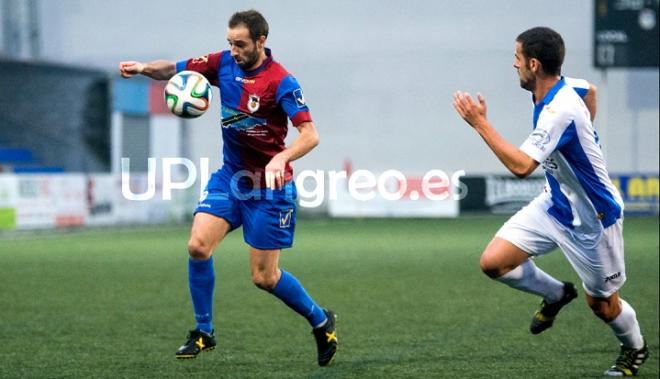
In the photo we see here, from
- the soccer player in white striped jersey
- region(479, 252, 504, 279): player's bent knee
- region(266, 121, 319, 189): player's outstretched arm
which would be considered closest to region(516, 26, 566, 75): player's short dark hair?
the soccer player in white striped jersey

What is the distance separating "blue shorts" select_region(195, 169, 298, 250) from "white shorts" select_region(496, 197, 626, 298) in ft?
4.36

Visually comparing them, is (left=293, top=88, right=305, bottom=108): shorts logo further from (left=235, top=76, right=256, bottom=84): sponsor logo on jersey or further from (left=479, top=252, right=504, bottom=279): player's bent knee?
(left=479, top=252, right=504, bottom=279): player's bent knee

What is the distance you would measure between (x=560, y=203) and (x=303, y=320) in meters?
3.29

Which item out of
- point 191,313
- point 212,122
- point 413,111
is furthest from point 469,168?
point 191,313

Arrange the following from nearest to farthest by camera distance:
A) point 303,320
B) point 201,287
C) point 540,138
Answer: point 540,138, point 201,287, point 303,320

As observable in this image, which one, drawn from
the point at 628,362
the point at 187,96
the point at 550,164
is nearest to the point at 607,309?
the point at 628,362

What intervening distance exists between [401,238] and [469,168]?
299 inches

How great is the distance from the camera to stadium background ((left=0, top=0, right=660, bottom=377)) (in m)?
13.6

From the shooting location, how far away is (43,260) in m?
14.4

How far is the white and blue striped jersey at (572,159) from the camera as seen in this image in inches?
203

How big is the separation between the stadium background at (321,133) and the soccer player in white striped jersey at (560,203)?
438 centimetres

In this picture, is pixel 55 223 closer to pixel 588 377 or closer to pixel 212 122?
pixel 212 122

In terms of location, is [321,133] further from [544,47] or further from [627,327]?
[544,47]

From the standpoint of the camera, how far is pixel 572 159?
17.7 ft
